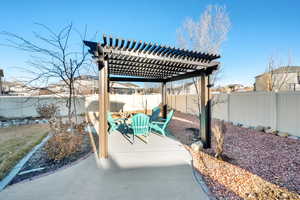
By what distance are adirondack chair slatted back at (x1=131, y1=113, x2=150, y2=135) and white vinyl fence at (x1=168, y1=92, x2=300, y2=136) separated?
5.29 m

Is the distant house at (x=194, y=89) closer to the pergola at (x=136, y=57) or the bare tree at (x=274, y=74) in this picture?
the bare tree at (x=274, y=74)

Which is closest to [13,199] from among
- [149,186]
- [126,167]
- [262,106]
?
[126,167]

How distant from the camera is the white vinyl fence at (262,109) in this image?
498 centimetres

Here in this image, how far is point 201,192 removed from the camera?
2.08m

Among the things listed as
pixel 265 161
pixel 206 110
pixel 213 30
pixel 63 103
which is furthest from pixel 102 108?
pixel 63 103

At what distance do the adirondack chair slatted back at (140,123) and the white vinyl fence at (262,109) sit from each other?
5.29 meters

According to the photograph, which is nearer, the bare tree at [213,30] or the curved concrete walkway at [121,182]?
the curved concrete walkway at [121,182]

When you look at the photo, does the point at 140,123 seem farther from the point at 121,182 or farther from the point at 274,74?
the point at 274,74

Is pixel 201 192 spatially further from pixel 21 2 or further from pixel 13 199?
pixel 21 2

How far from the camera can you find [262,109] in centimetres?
609

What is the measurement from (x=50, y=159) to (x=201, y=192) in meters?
3.14

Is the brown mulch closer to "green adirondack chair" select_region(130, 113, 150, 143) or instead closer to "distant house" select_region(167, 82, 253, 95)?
"green adirondack chair" select_region(130, 113, 150, 143)

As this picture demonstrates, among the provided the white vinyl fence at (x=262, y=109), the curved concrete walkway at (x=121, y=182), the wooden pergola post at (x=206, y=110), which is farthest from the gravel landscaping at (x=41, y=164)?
the white vinyl fence at (x=262, y=109)

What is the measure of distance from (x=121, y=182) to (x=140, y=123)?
2040 mm
